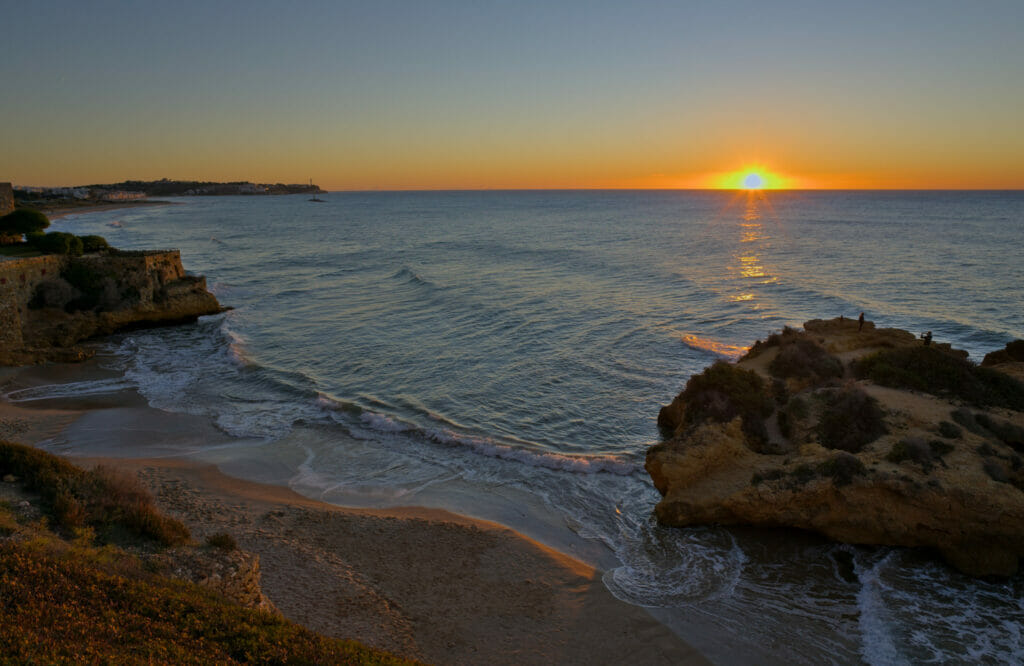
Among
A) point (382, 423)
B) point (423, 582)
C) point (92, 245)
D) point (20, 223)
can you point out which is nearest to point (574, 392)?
point (382, 423)

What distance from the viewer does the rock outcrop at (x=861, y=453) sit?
1221 cm

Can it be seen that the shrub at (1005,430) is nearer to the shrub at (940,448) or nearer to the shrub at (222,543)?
the shrub at (940,448)

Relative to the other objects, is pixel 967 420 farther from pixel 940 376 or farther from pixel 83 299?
pixel 83 299

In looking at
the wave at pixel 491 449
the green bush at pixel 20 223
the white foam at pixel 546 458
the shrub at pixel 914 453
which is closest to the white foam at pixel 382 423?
the wave at pixel 491 449

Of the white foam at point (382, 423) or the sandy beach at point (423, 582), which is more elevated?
the white foam at point (382, 423)

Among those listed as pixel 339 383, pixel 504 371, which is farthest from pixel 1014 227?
pixel 339 383

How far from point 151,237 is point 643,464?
264ft

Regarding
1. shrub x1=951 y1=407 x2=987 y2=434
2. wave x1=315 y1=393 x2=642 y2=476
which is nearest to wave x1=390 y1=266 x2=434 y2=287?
wave x1=315 y1=393 x2=642 y2=476

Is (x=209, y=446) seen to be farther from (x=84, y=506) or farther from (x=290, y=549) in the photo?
(x=84, y=506)

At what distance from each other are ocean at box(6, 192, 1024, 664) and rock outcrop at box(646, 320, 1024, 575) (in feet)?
2.17

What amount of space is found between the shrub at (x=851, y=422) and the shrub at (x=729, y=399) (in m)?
1.44

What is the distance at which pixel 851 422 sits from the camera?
1490 centimetres

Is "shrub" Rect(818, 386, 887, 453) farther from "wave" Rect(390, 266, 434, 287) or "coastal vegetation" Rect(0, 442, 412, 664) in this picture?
"wave" Rect(390, 266, 434, 287)

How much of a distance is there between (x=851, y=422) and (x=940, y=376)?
3.77m
